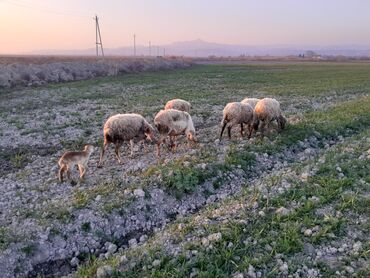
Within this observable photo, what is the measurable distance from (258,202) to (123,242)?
342 cm

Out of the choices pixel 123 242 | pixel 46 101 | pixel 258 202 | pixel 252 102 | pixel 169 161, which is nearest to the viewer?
pixel 123 242

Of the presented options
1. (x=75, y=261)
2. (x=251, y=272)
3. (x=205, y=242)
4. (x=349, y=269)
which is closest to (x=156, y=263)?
(x=205, y=242)

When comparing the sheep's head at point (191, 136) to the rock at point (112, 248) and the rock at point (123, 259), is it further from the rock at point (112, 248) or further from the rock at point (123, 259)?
the rock at point (123, 259)

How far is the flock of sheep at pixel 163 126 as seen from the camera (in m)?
12.2

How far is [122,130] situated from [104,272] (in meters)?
6.75

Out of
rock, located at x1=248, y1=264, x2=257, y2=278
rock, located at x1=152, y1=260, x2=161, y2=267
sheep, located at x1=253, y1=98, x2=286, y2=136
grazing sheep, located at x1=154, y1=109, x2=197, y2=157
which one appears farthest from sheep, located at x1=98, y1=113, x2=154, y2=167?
rock, located at x1=248, y1=264, x2=257, y2=278

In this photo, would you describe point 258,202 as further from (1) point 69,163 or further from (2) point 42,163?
(2) point 42,163

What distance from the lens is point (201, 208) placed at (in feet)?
34.8

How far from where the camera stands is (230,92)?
33.6 meters

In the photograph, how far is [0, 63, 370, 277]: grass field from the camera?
7809 mm

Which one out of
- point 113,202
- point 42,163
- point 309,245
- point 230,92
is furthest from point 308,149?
point 230,92

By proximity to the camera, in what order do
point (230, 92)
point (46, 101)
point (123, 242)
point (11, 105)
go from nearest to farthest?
point (123, 242), point (11, 105), point (46, 101), point (230, 92)

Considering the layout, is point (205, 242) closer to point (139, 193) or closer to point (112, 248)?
point (112, 248)

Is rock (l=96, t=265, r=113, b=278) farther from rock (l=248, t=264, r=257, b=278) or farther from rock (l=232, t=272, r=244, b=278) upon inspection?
rock (l=248, t=264, r=257, b=278)
